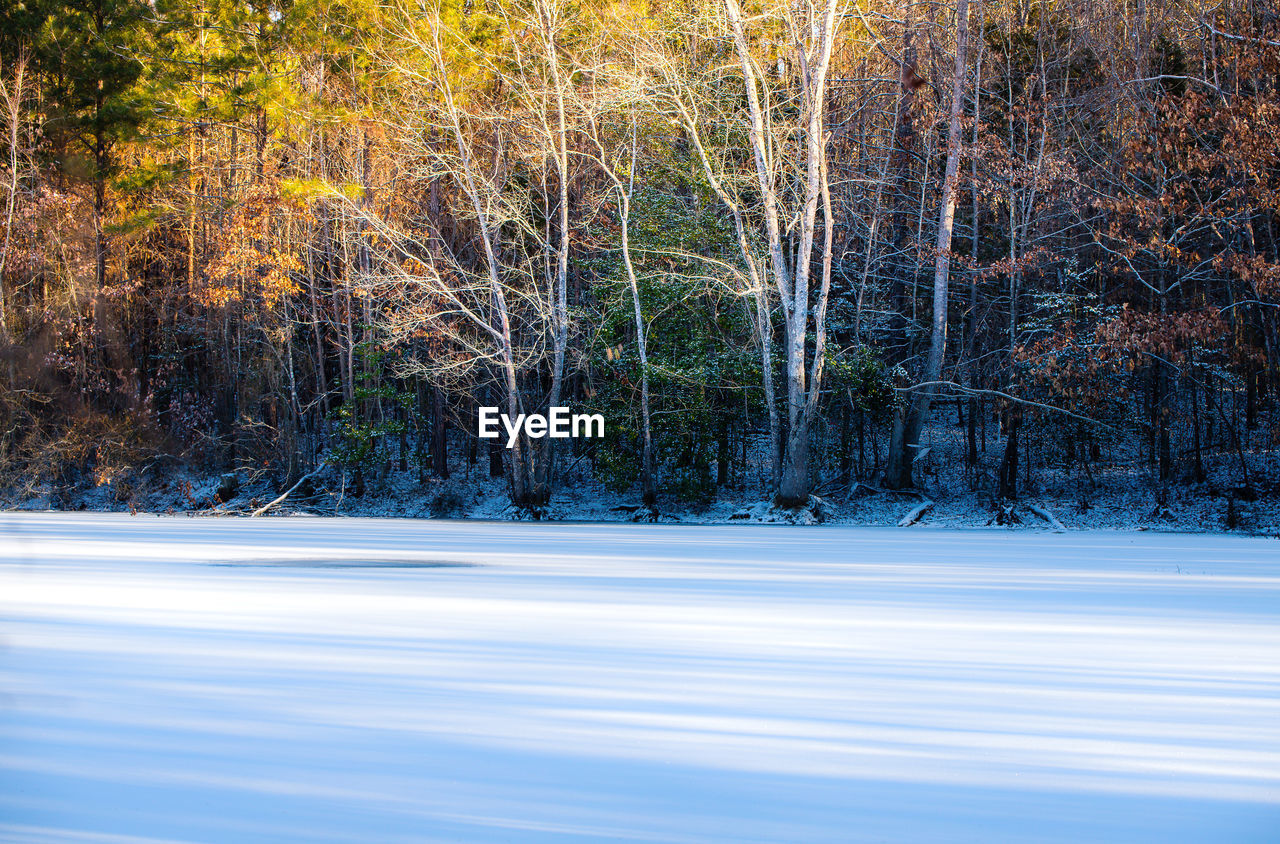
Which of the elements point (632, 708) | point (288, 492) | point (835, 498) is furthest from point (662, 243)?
point (632, 708)

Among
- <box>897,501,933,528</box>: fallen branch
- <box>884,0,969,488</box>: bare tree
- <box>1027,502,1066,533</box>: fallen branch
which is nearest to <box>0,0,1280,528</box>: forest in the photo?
<box>884,0,969,488</box>: bare tree

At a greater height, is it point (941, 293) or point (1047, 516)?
point (941, 293)

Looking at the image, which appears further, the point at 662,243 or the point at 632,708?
the point at 662,243

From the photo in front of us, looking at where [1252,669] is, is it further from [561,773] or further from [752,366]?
[752,366]

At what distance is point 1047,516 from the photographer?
16.8 meters

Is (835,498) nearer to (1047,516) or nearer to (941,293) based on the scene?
(1047,516)

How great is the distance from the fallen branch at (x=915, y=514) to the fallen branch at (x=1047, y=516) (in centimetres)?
164

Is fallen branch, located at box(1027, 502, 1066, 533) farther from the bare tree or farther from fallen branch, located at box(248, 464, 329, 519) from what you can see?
fallen branch, located at box(248, 464, 329, 519)

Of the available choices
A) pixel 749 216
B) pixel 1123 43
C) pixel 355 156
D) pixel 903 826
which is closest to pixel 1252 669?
pixel 903 826

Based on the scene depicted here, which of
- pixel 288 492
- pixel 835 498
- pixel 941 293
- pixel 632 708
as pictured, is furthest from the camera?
pixel 288 492

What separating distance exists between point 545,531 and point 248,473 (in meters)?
10.9

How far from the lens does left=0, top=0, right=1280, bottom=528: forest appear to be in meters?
17.6

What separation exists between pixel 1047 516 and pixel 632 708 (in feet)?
47.2

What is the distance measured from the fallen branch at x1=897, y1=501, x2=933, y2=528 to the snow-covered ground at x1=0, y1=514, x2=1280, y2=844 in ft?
28.0
